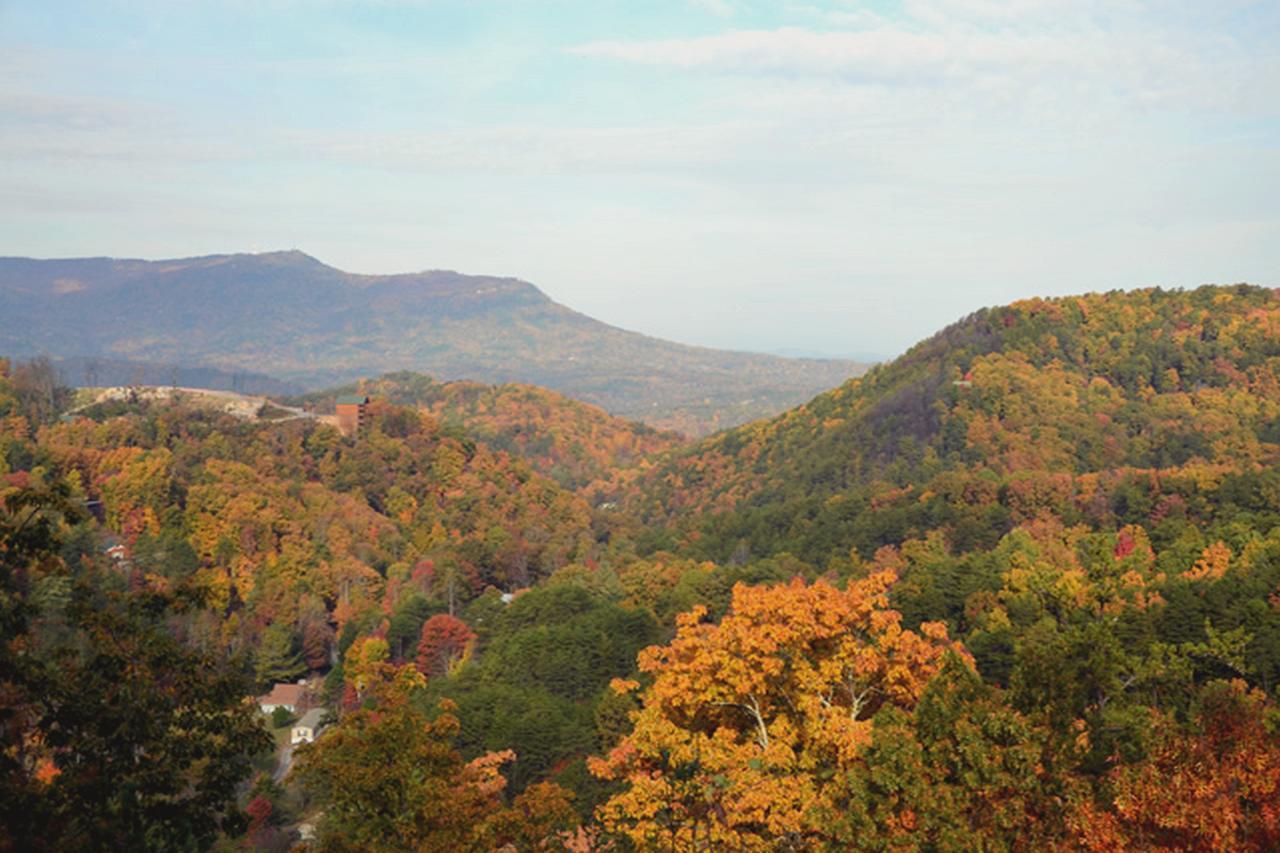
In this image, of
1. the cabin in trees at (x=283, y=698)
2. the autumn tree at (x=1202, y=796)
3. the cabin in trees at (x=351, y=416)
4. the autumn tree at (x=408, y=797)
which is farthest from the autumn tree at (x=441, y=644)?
the cabin in trees at (x=351, y=416)

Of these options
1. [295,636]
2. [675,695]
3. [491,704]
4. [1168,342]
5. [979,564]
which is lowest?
[295,636]

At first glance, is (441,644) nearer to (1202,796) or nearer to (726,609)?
(726,609)

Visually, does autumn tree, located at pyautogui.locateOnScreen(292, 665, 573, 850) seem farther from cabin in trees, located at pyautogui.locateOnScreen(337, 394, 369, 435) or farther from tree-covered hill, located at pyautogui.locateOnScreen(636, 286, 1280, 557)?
cabin in trees, located at pyautogui.locateOnScreen(337, 394, 369, 435)

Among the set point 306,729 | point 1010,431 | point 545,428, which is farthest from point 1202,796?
point 545,428

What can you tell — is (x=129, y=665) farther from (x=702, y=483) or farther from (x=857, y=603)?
(x=702, y=483)

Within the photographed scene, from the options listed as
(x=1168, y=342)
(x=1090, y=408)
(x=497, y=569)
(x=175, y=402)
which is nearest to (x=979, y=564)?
(x=497, y=569)

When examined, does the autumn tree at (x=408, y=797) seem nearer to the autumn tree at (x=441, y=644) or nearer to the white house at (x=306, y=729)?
the white house at (x=306, y=729)

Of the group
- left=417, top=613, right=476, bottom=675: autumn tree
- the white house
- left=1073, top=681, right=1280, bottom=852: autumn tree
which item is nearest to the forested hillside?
left=1073, top=681, right=1280, bottom=852: autumn tree
